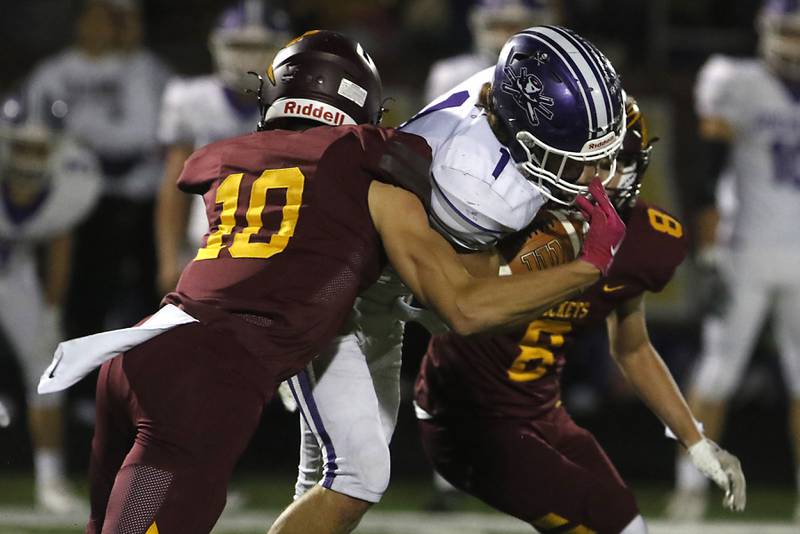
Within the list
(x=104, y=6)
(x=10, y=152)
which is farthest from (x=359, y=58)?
(x=104, y=6)

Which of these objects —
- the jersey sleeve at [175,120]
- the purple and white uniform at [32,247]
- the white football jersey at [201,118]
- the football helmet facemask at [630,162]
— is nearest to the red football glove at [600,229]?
the football helmet facemask at [630,162]

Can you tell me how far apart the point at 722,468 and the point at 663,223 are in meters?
0.51

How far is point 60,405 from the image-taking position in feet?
16.1

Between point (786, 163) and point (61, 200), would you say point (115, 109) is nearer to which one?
point (61, 200)

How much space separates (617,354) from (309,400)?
27.1 inches

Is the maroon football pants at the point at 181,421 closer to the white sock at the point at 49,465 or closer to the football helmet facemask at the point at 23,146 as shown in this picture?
the white sock at the point at 49,465

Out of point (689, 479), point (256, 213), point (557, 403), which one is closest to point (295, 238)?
point (256, 213)

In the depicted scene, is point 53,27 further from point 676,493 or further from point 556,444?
point 556,444

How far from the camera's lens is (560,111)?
7.89 feet

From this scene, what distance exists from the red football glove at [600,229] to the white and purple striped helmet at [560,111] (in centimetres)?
3

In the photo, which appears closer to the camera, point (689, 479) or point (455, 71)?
point (689, 479)

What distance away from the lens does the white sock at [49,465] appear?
474 cm

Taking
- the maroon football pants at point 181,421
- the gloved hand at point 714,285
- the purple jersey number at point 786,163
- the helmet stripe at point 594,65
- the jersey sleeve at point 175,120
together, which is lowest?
the gloved hand at point 714,285

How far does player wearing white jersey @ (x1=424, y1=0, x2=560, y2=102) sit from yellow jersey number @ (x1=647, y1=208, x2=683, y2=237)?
82.5 inches
